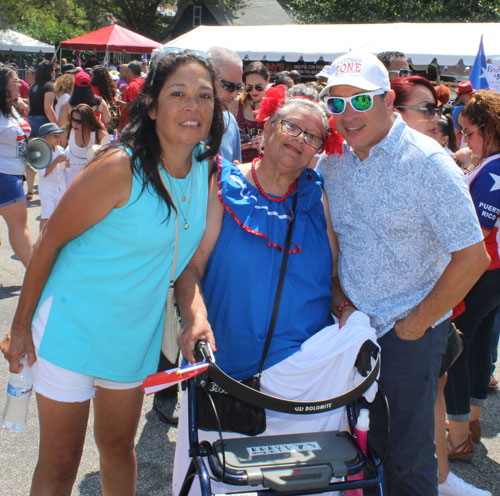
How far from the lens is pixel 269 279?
2.27 meters

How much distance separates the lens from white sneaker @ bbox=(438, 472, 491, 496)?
2.91 m

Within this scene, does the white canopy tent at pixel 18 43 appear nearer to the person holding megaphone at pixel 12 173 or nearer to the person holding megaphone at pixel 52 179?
the person holding megaphone at pixel 52 179

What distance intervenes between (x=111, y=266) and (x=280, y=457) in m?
0.90

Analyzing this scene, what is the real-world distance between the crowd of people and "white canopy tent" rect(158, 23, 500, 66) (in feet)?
37.3

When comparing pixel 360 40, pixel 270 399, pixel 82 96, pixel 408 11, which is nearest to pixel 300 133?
pixel 270 399

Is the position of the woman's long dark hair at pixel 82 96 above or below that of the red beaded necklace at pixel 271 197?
below

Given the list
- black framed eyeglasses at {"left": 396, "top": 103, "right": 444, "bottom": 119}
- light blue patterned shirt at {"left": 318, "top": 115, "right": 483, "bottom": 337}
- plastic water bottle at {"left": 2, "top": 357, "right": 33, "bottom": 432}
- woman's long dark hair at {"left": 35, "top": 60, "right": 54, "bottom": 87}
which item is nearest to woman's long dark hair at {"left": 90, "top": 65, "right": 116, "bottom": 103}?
woman's long dark hair at {"left": 35, "top": 60, "right": 54, "bottom": 87}

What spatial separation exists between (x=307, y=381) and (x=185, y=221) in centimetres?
80

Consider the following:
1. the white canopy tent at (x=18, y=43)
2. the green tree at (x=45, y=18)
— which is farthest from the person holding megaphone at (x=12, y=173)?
the green tree at (x=45, y=18)

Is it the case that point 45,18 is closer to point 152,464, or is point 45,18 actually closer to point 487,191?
point 152,464

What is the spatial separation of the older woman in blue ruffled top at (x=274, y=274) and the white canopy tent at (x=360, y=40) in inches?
445

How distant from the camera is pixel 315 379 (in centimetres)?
220

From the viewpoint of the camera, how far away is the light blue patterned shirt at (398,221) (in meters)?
2.06

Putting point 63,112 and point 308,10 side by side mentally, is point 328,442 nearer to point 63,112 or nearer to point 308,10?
point 63,112
